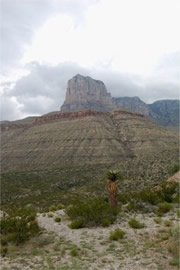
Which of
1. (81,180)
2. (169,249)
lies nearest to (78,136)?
(81,180)

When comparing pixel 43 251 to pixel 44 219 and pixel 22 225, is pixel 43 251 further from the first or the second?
pixel 44 219

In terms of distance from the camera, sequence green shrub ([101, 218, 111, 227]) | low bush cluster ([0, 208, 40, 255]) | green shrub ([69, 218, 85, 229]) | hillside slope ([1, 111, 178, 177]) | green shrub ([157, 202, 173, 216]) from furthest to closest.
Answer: hillside slope ([1, 111, 178, 177]) < green shrub ([157, 202, 173, 216]) < green shrub ([69, 218, 85, 229]) < green shrub ([101, 218, 111, 227]) < low bush cluster ([0, 208, 40, 255])

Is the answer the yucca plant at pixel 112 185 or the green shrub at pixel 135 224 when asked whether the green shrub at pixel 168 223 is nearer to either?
the green shrub at pixel 135 224

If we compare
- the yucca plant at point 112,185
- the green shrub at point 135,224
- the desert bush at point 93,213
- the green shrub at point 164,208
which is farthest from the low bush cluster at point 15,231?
the green shrub at point 164,208

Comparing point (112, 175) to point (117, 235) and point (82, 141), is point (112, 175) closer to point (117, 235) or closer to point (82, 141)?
point (117, 235)

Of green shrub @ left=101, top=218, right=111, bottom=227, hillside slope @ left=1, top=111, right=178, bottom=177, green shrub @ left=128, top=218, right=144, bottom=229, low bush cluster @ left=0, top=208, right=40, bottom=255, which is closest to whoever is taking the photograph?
low bush cluster @ left=0, top=208, right=40, bottom=255

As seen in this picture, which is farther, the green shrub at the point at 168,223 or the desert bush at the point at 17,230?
the green shrub at the point at 168,223

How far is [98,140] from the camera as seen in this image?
427 ft

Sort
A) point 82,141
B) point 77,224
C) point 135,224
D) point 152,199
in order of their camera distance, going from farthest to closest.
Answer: point 82,141, point 152,199, point 77,224, point 135,224

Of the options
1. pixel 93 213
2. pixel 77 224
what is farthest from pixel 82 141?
pixel 77 224

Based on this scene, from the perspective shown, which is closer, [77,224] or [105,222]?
[105,222]

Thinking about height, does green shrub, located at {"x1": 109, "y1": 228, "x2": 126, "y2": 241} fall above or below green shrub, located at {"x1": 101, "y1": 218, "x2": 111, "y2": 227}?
below

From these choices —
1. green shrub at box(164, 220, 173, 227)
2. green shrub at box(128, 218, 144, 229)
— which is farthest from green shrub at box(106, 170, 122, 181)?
green shrub at box(164, 220, 173, 227)

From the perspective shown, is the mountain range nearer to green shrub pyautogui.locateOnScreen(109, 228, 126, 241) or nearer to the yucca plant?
the yucca plant
